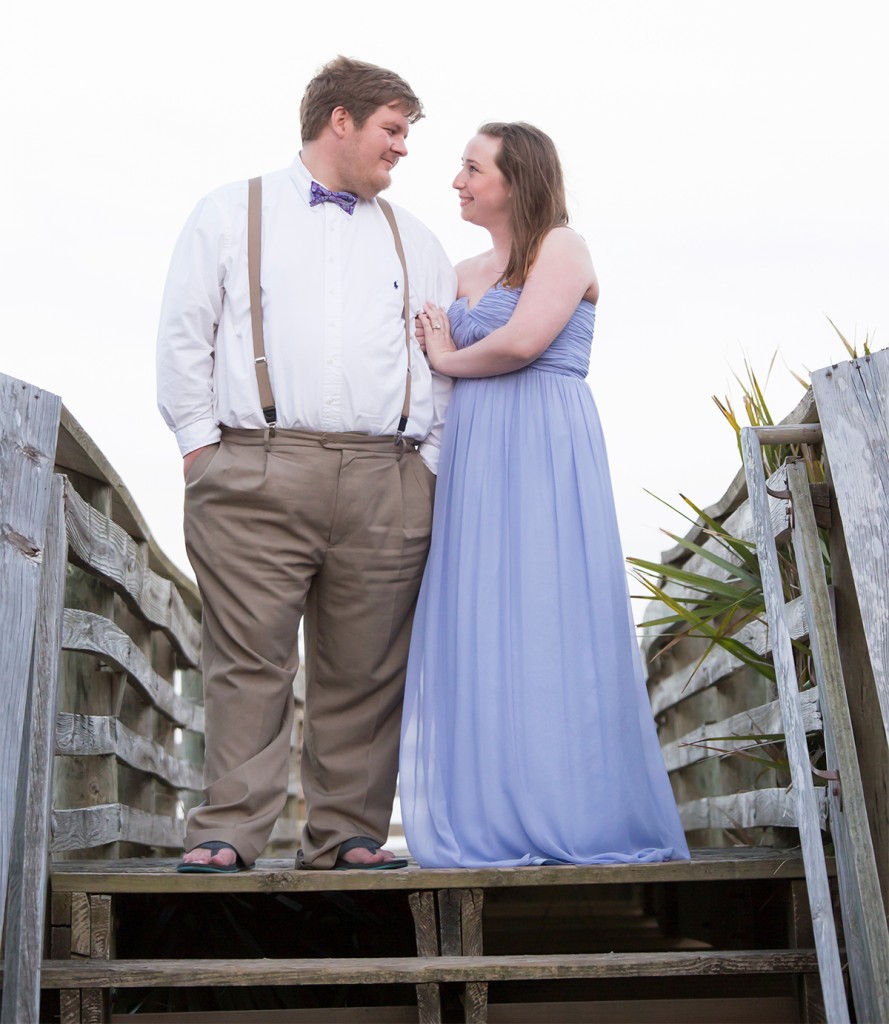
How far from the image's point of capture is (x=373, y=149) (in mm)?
3049

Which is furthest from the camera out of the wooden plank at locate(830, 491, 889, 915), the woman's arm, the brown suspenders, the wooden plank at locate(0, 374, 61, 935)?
the woman's arm

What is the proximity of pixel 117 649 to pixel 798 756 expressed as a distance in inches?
73.4

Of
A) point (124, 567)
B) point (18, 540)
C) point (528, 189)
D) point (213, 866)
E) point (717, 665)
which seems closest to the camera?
point (18, 540)

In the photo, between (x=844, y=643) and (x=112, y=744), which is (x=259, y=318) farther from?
(x=844, y=643)

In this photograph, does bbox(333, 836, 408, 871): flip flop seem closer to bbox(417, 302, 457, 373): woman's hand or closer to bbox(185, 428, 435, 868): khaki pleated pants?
bbox(185, 428, 435, 868): khaki pleated pants

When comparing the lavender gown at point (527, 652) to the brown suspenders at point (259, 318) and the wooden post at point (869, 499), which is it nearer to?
the brown suspenders at point (259, 318)

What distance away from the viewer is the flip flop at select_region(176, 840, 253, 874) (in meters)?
2.58

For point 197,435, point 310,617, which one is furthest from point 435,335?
point 310,617

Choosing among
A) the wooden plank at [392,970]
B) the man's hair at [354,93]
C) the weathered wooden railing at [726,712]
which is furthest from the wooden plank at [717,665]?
the man's hair at [354,93]

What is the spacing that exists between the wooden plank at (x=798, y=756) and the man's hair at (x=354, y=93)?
129 cm

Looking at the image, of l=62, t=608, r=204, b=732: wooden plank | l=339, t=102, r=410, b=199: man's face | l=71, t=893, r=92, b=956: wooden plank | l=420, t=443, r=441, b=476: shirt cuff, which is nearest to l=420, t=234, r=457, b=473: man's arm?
l=420, t=443, r=441, b=476: shirt cuff

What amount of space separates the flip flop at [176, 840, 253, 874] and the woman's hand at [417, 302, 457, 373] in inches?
48.1

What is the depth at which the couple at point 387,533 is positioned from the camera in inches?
111

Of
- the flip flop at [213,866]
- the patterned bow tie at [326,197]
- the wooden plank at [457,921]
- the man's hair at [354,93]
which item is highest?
the man's hair at [354,93]
